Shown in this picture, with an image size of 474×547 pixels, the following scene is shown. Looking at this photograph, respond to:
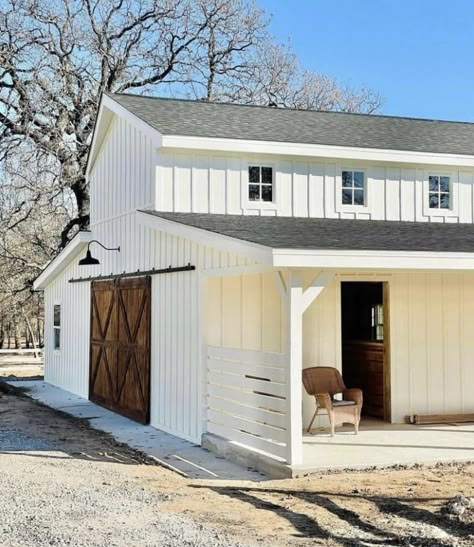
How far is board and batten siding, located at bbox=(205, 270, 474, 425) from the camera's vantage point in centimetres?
1045

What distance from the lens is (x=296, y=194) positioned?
41.1ft

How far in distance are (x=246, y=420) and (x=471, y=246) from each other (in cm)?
323

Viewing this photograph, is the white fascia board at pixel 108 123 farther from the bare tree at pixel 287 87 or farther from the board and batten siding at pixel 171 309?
the bare tree at pixel 287 87

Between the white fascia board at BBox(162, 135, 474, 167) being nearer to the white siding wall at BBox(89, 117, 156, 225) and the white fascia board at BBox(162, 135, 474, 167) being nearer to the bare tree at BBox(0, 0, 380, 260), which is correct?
the white siding wall at BBox(89, 117, 156, 225)

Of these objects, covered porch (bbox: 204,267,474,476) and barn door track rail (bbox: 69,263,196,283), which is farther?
barn door track rail (bbox: 69,263,196,283)

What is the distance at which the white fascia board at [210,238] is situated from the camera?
25.5 ft

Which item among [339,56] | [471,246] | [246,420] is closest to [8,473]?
[246,420]

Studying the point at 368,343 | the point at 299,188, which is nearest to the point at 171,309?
the point at 368,343

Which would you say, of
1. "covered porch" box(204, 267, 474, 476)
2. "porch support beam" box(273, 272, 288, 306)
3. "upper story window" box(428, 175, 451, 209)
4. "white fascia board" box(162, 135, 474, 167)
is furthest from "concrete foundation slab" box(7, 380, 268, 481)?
"upper story window" box(428, 175, 451, 209)

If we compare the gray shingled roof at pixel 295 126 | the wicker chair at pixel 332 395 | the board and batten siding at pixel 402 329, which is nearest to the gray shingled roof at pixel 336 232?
the board and batten siding at pixel 402 329

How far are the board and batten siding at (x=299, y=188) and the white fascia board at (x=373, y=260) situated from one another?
173 inches

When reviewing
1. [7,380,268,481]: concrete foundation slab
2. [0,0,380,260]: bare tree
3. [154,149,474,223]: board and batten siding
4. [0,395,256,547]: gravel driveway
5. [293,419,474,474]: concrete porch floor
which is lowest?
[7,380,268,481]: concrete foundation slab

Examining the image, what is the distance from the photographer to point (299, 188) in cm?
1259

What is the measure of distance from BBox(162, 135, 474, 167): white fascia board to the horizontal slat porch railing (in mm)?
3661
